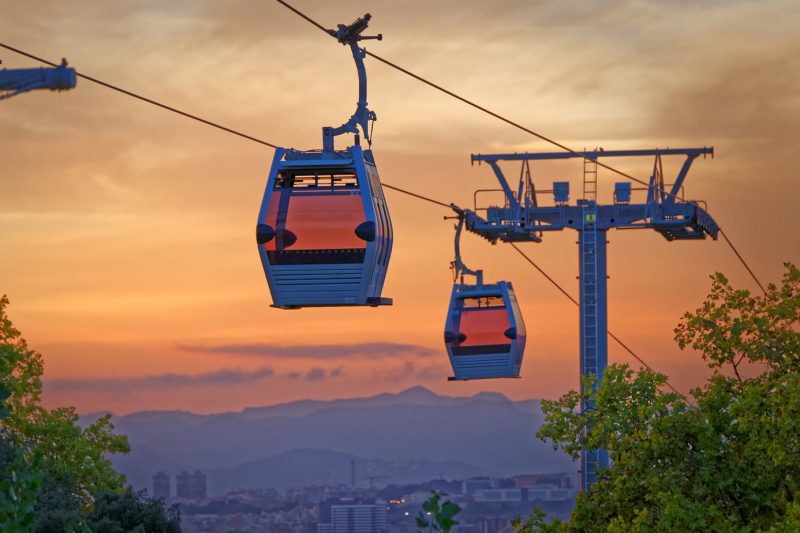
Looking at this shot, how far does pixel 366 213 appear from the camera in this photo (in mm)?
27719

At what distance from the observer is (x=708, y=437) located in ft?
93.7

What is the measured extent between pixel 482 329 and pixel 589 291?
4412 millimetres

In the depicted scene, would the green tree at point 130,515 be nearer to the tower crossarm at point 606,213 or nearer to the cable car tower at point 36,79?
the tower crossarm at point 606,213

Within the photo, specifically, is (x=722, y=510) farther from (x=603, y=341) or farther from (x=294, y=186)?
(x=603, y=341)

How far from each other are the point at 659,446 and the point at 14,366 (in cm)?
3340

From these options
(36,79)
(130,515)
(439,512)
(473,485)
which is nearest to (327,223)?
(36,79)

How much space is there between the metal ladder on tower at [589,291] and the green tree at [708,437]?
2174cm

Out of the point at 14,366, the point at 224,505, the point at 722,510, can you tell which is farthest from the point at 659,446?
the point at 224,505

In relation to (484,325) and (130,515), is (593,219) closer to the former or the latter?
(484,325)

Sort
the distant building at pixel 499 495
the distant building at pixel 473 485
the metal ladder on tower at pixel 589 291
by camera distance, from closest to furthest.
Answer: the metal ladder on tower at pixel 589 291 < the distant building at pixel 499 495 < the distant building at pixel 473 485

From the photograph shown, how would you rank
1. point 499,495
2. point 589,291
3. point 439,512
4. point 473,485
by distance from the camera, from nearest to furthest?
1. point 439,512
2. point 589,291
3. point 499,495
4. point 473,485

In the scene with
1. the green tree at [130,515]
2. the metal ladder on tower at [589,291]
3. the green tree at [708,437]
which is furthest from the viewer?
the metal ladder on tower at [589,291]

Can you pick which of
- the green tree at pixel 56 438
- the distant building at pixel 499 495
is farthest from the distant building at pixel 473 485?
the green tree at pixel 56 438

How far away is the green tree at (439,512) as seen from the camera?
11438 mm
